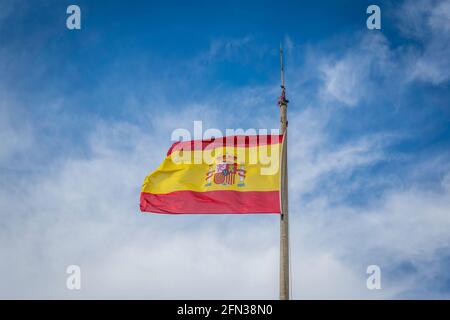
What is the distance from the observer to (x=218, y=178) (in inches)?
880

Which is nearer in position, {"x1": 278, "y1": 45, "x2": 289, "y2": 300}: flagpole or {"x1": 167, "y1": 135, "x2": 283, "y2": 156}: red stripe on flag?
{"x1": 278, "y1": 45, "x2": 289, "y2": 300}: flagpole

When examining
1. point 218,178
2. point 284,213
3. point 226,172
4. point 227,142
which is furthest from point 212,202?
point 284,213

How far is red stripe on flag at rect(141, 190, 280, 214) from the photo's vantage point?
21312 mm

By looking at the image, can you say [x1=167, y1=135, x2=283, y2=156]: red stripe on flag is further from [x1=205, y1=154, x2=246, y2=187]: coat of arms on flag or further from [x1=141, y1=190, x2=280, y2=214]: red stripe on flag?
[x1=141, y1=190, x2=280, y2=214]: red stripe on flag

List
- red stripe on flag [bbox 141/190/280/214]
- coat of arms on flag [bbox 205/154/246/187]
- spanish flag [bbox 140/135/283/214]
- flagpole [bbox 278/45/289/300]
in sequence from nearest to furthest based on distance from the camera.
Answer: flagpole [bbox 278/45/289/300] → red stripe on flag [bbox 141/190/280/214] → spanish flag [bbox 140/135/283/214] → coat of arms on flag [bbox 205/154/246/187]

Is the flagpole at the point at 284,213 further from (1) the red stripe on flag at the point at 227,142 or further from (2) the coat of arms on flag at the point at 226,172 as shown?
(2) the coat of arms on flag at the point at 226,172

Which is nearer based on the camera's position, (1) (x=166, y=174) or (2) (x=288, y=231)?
(2) (x=288, y=231)

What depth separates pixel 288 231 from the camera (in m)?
19.9

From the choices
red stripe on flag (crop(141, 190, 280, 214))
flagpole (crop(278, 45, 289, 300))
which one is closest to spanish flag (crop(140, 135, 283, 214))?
red stripe on flag (crop(141, 190, 280, 214))

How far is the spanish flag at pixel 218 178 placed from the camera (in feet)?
71.0
